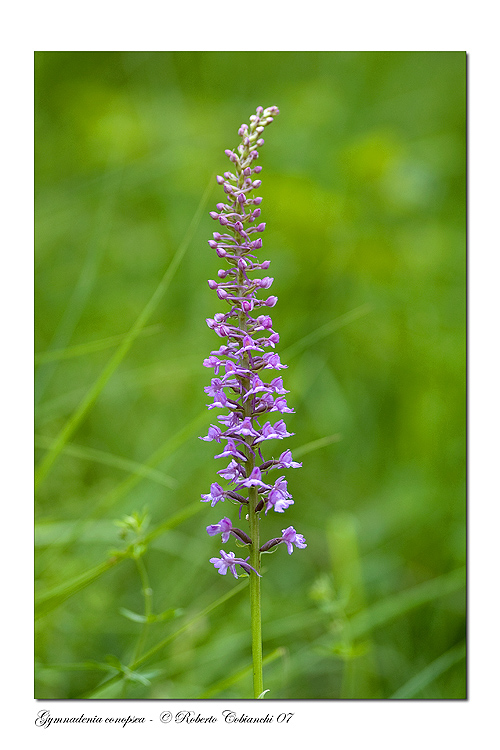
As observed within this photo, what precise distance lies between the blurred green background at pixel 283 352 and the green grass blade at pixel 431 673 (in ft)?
0.04

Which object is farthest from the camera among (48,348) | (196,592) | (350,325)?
(350,325)

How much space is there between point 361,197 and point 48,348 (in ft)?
7.38

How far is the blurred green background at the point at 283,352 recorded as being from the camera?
304cm

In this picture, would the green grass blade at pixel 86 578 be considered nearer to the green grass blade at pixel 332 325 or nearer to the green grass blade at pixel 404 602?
the green grass blade at pixel 332 325

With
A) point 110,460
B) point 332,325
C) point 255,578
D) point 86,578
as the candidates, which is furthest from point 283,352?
point 255,578

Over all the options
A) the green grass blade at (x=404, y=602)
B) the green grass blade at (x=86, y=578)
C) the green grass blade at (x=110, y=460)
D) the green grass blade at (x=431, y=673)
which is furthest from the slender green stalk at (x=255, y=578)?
the green grass blade at (x=404, y=602)

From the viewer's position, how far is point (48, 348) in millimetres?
3518

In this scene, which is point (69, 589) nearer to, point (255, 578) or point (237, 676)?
point (237, 676)

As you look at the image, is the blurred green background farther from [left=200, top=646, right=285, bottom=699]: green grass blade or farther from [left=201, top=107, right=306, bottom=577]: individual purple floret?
[left=201, top=107, right=306, bottom=577]: individual purple floret

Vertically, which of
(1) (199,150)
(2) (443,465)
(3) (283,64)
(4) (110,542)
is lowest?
(4) (110,542)

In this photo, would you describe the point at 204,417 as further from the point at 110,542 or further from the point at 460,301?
the point at 460,301

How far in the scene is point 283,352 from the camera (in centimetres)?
298

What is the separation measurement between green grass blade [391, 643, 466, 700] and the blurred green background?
0.04ft

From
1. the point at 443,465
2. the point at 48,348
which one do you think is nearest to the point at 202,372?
the point at 48,348
